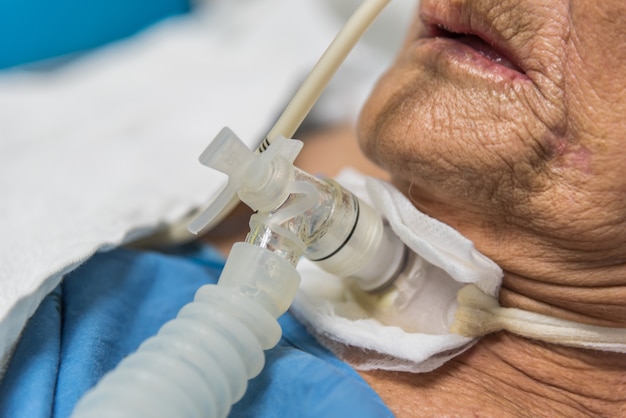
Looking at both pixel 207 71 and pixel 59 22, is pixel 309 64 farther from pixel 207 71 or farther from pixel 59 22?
pixel 59 22

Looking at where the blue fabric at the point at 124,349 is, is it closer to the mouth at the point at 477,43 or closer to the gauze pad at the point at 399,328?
the gauze pad at the point at 399,328

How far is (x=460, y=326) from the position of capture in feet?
2.19

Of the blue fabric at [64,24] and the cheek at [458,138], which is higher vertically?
the cheek at [458,138]

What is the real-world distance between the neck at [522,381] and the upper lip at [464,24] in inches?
11.8

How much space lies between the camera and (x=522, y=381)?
0.70 m

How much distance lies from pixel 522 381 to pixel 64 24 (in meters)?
1.54

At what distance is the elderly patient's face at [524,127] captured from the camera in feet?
1.91

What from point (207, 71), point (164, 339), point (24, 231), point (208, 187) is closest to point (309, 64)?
point (207, 71)

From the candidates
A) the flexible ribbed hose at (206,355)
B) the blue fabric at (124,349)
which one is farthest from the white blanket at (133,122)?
the flexible ribbed hose at (206,355)

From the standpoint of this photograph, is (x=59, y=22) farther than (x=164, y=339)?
Yes

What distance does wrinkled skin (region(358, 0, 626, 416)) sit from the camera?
0.59 m

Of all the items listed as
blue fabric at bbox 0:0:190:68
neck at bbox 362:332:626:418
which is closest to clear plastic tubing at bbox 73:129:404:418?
neck at bbox 362:332:626:418

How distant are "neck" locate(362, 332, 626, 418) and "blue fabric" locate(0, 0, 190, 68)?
143cm

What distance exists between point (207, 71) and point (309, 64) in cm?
27
